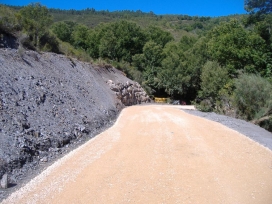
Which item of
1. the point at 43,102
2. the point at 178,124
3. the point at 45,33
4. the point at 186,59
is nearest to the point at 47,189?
the point at 43,102

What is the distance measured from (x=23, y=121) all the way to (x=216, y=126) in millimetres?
9342

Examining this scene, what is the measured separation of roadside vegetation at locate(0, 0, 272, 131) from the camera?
57.2ft

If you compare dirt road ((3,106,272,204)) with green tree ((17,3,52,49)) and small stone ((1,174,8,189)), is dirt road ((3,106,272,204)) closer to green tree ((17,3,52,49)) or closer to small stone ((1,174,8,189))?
small stone ((1,174,8,189))

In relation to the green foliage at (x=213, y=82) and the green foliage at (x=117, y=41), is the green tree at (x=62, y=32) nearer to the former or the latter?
the green foliage at (x=117, y=41)

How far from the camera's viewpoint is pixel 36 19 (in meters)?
19.8

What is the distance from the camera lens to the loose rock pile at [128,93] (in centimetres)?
2500

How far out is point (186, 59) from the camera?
136ft

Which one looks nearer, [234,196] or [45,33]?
[234,196]

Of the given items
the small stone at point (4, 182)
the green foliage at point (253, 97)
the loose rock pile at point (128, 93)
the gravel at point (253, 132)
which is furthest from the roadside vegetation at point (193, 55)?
the small stone at point (4, 182)

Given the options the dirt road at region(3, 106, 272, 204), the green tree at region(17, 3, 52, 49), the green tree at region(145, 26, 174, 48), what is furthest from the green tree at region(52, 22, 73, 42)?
the dirt road at region(3, 106, 272, 204)

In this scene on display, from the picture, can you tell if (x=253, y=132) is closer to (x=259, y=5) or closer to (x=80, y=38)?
(x=259, y=5)

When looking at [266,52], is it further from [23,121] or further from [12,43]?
[23,121]

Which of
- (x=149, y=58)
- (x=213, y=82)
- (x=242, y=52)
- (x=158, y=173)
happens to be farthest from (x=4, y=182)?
(x=149, y=58)

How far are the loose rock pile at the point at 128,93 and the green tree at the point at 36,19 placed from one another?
756cm
